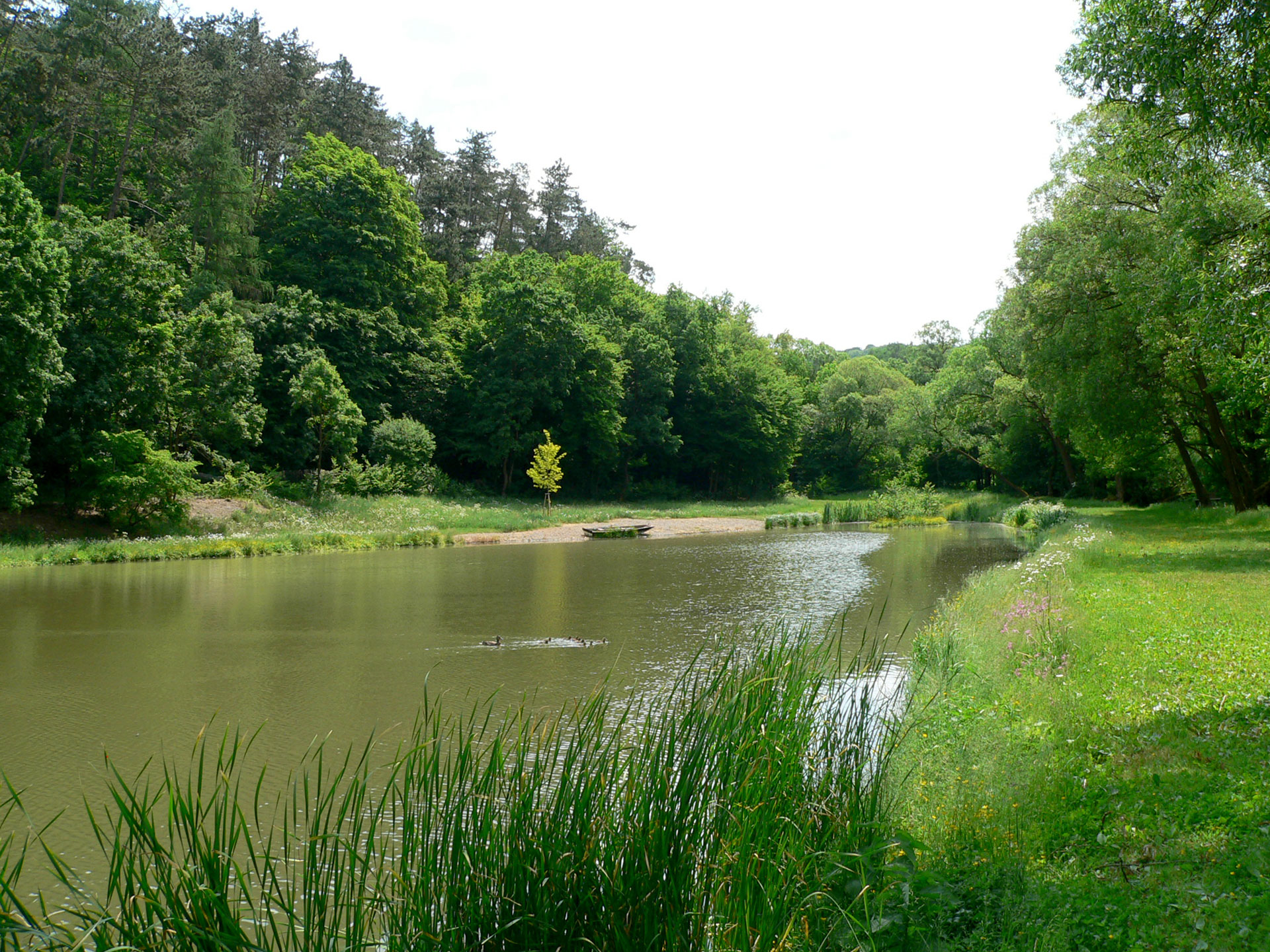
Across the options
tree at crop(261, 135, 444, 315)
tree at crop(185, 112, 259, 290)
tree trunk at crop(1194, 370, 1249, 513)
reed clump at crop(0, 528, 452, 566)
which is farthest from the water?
tree at crop(261, 135, 444, 315)

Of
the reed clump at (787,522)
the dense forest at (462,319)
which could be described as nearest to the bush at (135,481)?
the dense forest at (462,319)

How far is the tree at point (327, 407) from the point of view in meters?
32.5

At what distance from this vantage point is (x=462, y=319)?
49.4 m

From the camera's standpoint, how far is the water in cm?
806

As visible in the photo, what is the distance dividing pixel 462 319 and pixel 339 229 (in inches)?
364

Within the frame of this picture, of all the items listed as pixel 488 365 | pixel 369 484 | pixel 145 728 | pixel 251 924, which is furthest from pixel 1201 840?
pixel 488 365

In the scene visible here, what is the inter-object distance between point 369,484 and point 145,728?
27.7 metres

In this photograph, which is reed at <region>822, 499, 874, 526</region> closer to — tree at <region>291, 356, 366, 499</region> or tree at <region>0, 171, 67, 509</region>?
tree at <region>291, 356, 366, 499</region>

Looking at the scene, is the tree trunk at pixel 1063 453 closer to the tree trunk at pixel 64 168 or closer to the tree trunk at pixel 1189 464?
the tree trunk at pixel 1189 464

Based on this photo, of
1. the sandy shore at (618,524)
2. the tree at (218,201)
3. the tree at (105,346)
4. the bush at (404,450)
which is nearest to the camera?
the tree at (105,346)

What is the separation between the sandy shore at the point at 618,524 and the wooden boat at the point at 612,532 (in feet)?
1.13

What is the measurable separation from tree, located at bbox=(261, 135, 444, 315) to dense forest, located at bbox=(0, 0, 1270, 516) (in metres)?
0.15

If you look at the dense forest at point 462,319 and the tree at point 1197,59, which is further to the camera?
the dense forest at point 462,319

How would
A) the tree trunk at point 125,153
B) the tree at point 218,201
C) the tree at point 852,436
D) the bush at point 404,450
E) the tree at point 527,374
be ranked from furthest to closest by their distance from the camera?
the tree at point 852,436, the tree at point 527,374, the tree at point 218,201, the bush at point 404,450, the tree trunk at point 125,153
